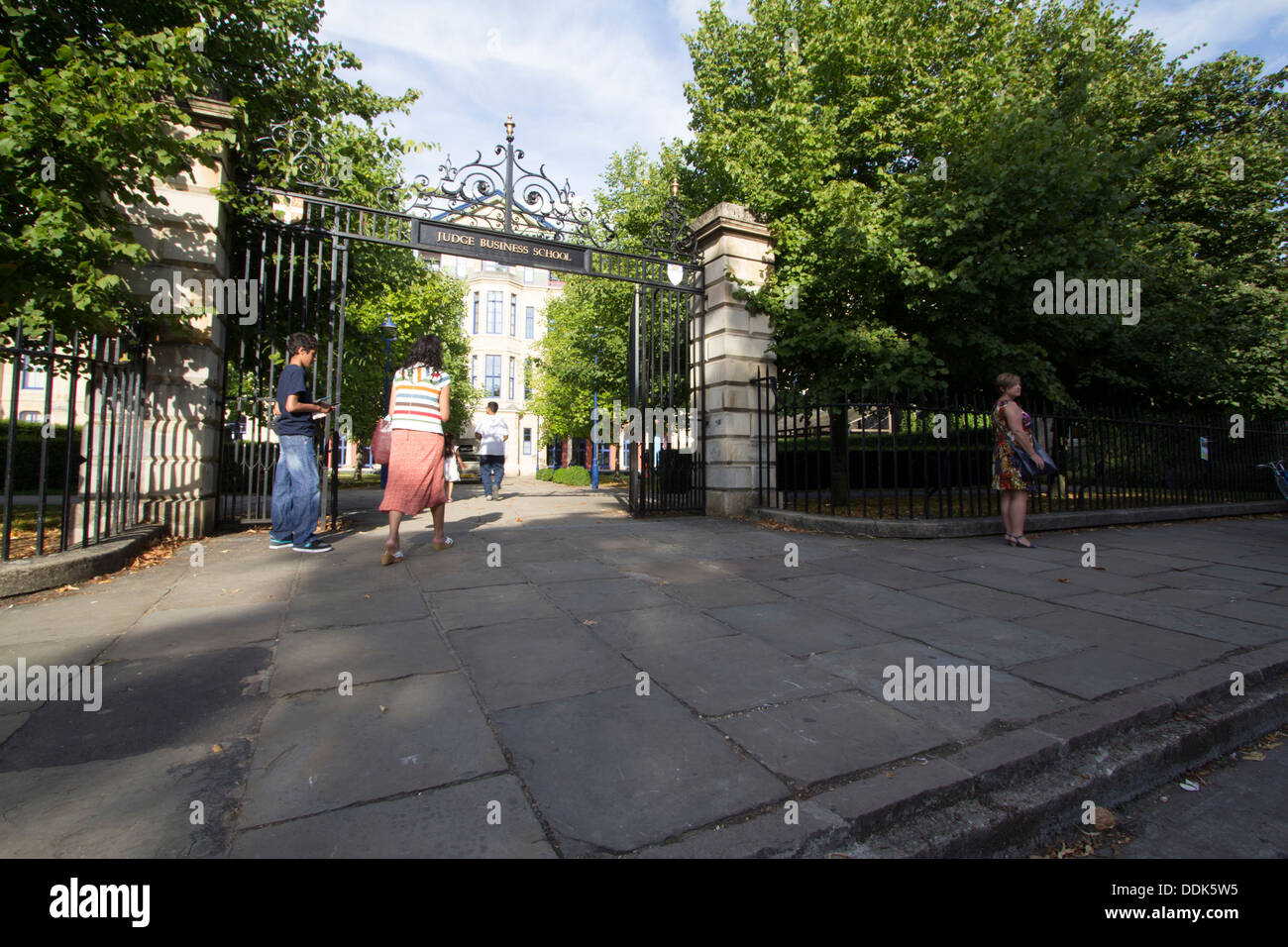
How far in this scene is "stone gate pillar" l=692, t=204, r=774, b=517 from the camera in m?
8.91

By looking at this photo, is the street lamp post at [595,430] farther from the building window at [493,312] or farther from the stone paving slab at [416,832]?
the building window at [493,312]

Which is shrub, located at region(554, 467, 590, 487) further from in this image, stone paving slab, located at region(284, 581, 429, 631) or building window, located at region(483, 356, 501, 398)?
stone paving slab, located at region(284, 581, 429, 631)

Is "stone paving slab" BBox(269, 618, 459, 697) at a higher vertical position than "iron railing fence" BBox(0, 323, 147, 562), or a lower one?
lower

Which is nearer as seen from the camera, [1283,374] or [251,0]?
[251,0]

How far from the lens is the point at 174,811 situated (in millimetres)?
1710

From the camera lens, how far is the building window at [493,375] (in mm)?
45844

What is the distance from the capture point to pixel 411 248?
24.9 ft

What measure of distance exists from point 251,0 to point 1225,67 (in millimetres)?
21952

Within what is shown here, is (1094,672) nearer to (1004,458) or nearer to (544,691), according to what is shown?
(544,691)

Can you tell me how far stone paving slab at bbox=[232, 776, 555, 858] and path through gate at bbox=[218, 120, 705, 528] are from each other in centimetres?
532

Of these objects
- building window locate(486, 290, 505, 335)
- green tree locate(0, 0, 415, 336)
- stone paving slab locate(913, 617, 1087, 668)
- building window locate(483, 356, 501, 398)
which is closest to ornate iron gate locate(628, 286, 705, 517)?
green tree locate(0, 0, 415, 336)

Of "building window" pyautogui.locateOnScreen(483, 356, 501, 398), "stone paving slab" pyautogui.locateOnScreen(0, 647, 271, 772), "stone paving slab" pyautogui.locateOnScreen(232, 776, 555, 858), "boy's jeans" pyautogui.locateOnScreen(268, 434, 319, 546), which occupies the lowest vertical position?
"stone paving slab" pyautogui.locateOnScreen(232, 776, 555, 858)

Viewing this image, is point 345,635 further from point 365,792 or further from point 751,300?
point 751,300

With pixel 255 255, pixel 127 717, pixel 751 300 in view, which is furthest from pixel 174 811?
pixel 751 300
